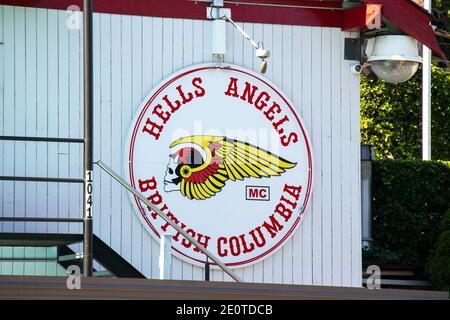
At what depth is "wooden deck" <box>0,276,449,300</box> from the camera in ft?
35.0

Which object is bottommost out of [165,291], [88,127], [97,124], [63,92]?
[165,291]

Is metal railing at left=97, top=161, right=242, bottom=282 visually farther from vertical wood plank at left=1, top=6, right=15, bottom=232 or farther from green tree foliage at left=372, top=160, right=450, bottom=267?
green tree foliage at left=372, top=160, right=450, bottom=267

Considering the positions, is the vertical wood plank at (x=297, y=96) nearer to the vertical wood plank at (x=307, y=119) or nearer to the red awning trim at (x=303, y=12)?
the vertical wood plank at (x=307, y=119)

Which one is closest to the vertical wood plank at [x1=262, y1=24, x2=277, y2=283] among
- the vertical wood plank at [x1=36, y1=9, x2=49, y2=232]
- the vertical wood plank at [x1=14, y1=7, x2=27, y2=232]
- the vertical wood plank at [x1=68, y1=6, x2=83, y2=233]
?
the vertical wood plank at [x1=68, y1=6, x2=83, y2=233]

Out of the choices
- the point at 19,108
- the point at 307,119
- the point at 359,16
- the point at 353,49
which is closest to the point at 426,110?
the point at 353,49

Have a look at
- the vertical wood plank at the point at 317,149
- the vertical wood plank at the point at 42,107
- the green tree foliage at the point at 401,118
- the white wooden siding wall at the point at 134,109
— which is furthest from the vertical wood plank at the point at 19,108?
the green tree foliage at the point at 401,118

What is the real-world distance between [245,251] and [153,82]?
2.21 m

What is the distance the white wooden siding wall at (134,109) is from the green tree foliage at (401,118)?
11.4m

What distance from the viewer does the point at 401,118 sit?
27469 millimetres

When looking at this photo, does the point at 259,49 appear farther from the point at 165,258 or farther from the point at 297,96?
the point at 165,258

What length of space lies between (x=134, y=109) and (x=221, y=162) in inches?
46.9

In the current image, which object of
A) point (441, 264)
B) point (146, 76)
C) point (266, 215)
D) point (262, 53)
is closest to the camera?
point (262, 53)

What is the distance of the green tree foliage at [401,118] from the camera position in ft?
88.9

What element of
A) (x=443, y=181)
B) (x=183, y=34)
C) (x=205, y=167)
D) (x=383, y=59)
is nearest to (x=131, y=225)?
(x=205, y=167)
